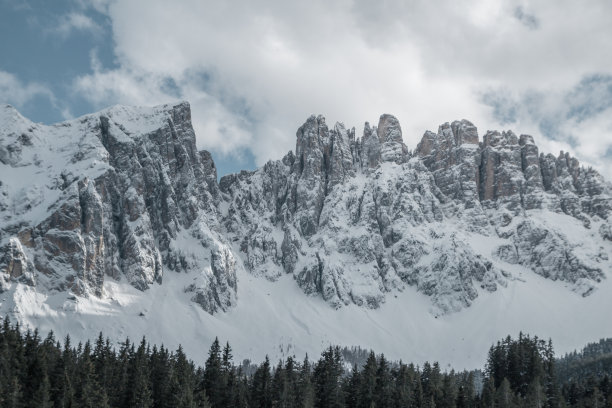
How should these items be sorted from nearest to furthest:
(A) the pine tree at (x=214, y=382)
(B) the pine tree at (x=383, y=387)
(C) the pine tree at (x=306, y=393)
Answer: (C) the pine tree at (x=306, y=393)
(B) the pine tree at (x=383, y=387)
(A) the pine tree at (x=214, y=382)

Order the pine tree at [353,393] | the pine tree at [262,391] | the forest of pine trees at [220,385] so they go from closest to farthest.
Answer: the forest of pine trees at [220,385], the pine tree at [262,391], the pine tree at [353,393]

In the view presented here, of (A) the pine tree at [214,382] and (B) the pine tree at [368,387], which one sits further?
(B) the pine tree at [368,387]

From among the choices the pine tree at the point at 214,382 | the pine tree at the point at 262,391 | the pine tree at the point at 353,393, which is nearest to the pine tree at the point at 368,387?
the pine tree at the point at 353,393

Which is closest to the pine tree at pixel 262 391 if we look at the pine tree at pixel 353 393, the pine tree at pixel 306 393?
the pine tree at pixel 306 393

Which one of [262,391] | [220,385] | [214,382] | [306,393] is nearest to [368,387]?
[306,393]

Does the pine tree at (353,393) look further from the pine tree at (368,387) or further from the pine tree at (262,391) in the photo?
the pine tree at (262,391)

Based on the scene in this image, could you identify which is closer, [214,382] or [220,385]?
[220,385]

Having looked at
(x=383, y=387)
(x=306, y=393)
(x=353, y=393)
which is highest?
(x=383, y=387)

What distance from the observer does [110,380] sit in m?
96.5

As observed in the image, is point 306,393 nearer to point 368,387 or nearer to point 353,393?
point 368,387

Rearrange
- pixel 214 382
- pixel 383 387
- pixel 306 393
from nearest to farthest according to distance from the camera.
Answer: pixel 306 393 → pixel 383 387 → pixel 214 382

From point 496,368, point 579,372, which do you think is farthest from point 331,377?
point 579,372

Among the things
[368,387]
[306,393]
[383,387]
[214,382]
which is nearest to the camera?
[306,393]

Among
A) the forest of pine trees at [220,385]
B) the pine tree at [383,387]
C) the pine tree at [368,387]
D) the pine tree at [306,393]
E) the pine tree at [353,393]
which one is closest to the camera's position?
the forest of pine trees at [220,385]
